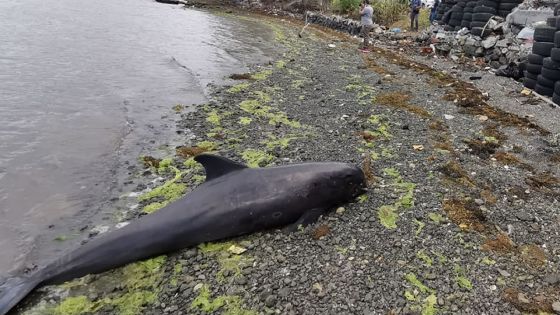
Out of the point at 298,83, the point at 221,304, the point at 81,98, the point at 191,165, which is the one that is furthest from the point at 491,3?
the point at 221,304

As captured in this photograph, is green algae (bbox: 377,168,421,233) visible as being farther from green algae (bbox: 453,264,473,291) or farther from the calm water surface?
the calm water surface

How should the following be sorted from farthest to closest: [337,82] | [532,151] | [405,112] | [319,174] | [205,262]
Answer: [337,82] → [405,112] → [532,151] → [319,174] → [205,262]

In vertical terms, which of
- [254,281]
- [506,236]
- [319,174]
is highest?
[319,174]

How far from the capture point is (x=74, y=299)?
582 cm

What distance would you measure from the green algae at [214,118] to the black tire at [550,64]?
1173 cm

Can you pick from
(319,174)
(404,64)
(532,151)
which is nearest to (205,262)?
(319,174)

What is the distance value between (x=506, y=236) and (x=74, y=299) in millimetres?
6433

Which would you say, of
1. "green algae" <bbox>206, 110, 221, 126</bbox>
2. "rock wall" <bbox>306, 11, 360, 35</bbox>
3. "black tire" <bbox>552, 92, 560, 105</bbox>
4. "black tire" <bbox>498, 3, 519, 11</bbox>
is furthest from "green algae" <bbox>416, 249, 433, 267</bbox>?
"rock wall" <bbox>306, 11, 360, 35</bbox>

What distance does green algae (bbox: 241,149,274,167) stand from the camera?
9.51 metres

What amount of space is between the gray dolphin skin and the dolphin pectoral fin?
2 centimetres

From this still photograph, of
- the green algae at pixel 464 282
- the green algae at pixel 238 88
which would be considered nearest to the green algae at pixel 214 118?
the green algae at pixel 238 88

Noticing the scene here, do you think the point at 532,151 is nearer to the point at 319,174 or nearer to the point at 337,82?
the point at 319,174

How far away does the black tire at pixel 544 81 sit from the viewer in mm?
15055

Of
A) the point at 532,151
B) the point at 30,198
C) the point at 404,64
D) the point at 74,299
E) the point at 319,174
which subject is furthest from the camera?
the point at 404,64
